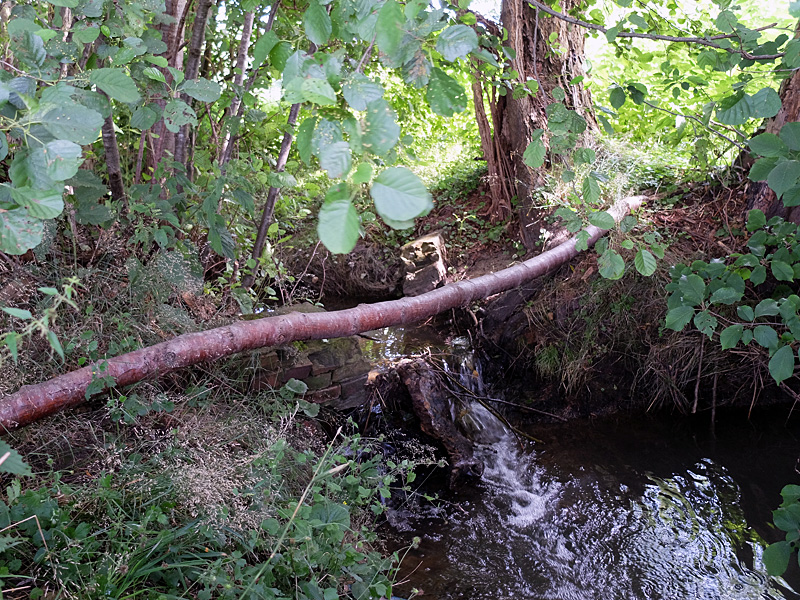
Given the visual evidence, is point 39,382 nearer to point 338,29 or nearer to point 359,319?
point 359,319

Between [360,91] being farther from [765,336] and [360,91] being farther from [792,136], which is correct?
[765,336]

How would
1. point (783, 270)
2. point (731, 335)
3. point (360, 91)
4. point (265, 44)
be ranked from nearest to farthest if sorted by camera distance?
point (360, 91), point (265, 44), point (731, 335), point (783, 270)

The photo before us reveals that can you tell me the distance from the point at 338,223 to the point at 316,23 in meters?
0.52

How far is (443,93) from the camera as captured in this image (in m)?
1.04

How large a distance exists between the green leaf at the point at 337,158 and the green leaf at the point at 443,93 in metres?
0.27

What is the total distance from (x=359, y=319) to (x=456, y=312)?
195 cm

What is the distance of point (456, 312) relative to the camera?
510 cm

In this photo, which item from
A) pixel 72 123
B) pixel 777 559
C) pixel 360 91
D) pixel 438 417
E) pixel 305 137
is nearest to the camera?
pixel 360 91

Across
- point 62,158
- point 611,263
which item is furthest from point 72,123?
point 611,263

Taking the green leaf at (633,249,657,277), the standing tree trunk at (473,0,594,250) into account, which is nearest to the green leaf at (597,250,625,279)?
the green leaf at (633,249,657,277)

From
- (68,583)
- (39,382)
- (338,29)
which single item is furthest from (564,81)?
(68,583)

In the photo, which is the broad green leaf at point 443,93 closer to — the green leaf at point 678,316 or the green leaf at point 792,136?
the green leaf at point 792,136

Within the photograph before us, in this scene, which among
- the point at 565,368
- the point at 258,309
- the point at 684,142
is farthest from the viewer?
the point at 684,142

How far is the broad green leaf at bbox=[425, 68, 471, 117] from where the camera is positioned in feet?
3.42
